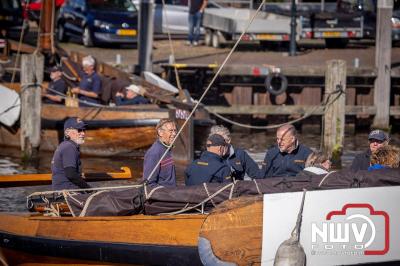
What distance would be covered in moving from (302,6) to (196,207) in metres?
22.5

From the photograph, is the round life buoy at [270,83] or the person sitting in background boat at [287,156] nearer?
the person sitting in background boat at [287,156]

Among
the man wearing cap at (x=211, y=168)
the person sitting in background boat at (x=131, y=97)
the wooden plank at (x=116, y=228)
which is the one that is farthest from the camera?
the person sitting in background boat at (x=131, y=97)

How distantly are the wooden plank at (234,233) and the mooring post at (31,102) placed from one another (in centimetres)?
872

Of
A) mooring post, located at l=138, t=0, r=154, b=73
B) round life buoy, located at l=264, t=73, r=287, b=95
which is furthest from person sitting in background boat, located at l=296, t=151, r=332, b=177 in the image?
mooring post, located at l=138, t=0, r=154, b=73

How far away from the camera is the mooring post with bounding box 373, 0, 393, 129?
814 inches

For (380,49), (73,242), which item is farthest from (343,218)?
(380,49)

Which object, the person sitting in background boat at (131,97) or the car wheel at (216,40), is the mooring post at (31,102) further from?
the car wheel at (216,40)

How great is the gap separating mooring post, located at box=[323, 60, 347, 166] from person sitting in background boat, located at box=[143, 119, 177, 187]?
733 centimetres

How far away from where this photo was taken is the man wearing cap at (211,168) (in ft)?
35.3

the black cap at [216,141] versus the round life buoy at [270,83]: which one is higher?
the black cap at [216,141]

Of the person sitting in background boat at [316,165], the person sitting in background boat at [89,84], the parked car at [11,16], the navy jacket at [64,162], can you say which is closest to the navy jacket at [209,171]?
the person sitting in background boat at [316,165]

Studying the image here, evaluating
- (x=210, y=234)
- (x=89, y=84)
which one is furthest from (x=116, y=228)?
(x=89, y=84)

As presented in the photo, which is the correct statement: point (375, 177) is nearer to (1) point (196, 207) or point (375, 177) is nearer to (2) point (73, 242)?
(1) point (196, 207)

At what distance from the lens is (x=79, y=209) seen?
10500mm
